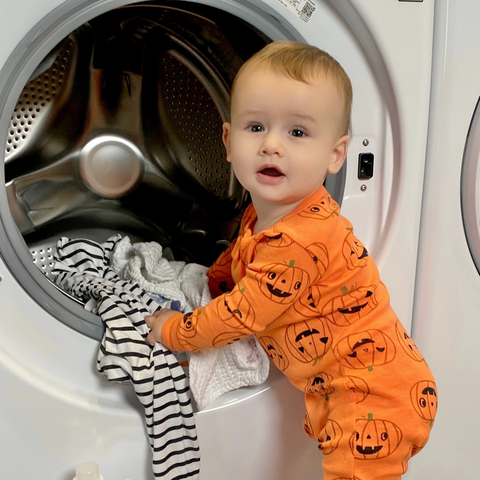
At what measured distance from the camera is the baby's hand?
688mm

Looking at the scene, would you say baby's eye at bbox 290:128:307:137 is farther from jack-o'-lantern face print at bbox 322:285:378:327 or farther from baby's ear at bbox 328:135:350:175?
jack-o'-lantern face print at bbox 322:285:378:327

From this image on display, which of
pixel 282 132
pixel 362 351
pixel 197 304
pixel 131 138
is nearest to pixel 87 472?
pixel 197 304

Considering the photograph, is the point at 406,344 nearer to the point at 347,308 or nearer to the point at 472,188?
the point at 347,308

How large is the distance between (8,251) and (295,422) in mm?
456

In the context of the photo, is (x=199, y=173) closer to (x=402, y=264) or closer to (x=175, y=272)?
(x=175, y=272)

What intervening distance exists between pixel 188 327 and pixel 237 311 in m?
0.08

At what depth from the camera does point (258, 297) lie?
2.01 ft

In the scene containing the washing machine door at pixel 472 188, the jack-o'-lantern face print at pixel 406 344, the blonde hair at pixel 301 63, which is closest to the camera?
the blonde hair at pixel 301 63

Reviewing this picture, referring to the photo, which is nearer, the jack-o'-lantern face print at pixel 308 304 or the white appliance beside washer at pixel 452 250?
the jack-o'-lantern face print at pixel 308 304

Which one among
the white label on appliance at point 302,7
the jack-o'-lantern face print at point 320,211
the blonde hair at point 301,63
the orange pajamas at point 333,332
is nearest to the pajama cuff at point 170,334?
the orange pajamas at point 333,332

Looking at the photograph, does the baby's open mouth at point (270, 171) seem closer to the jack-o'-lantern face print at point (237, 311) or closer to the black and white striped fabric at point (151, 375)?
the jack-o'-lantern face print at point (237, 311)

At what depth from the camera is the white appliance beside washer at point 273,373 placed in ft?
2.03

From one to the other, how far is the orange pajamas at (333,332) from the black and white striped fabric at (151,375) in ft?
0.13

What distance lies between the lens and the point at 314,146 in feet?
1.95
